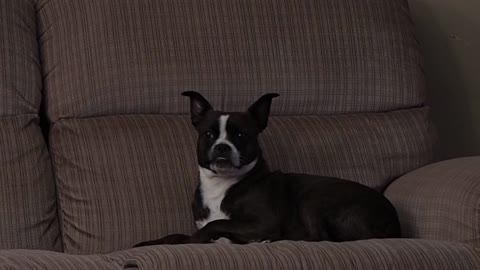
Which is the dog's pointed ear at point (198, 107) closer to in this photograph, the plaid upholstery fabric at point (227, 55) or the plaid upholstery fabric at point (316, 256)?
the plaid upholstery fabric at point (227, 55)

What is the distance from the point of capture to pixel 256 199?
2.29m

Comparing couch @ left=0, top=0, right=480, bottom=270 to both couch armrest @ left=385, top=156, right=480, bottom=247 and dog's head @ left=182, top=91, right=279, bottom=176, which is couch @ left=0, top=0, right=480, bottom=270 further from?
dog's head @ left=182, top=91, right=279, bottom=176

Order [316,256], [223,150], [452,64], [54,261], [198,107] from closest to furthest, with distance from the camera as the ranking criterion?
[54,261]
[316,256]
[223,150]
[198,107]
[452,64]

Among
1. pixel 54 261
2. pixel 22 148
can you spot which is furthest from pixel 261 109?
pixel 54 261

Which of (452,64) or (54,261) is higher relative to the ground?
(452,64)

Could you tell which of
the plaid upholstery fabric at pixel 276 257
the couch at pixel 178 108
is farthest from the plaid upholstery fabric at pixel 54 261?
the couch at pixel 178 108

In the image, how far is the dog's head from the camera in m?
2.27

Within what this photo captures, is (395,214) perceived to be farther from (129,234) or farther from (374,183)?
(129,234)

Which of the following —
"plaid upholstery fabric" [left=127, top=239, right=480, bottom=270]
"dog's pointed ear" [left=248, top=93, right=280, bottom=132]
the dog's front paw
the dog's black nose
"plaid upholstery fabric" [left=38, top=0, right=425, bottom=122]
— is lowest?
the dog's front paw

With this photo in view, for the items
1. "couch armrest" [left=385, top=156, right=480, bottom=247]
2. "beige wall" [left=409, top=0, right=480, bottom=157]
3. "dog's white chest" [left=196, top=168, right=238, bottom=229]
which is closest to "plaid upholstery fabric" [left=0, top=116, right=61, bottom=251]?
"dog's white chest" [left=196, top=168, right=238, bottom=229]

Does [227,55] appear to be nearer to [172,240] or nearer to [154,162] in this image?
[154,162]

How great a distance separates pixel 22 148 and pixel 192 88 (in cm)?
47

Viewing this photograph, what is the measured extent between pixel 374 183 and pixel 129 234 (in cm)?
70

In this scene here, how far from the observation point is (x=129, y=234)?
2.35 meters
